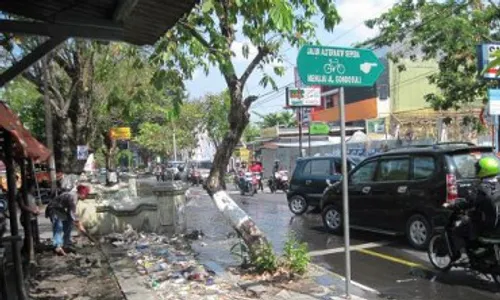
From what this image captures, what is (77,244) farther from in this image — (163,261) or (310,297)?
(310,297)

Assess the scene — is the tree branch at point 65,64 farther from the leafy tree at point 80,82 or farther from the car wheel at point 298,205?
the car wheel at point 298,205

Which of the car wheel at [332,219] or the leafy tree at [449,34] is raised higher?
the leafy tree at [449,34]

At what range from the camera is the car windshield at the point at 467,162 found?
9.44m

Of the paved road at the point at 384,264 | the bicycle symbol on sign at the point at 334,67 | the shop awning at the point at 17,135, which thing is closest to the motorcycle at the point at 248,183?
the paved road at the point at 384,264

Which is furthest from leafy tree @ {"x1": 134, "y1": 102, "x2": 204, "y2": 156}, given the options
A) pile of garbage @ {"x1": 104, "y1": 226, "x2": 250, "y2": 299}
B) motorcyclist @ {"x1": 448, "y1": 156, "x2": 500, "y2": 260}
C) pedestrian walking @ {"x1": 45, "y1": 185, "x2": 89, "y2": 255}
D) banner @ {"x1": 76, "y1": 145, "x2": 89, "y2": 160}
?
motorcyclist @ {"x1": 448, "y1": 156, "x2": 500, "y2": 260}

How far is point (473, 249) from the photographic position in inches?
282

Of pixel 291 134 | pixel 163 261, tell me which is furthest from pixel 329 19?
pixel 291 134

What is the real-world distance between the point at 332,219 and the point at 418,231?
2554 mm

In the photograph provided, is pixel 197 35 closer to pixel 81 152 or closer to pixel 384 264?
pixel 384 264

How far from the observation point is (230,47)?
825 centimetres

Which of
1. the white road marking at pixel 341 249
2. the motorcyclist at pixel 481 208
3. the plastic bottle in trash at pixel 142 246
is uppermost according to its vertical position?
the motorcyclist at pixel 481 208

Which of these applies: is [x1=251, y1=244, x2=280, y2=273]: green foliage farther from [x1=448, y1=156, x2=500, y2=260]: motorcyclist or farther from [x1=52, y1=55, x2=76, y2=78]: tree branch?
[x1=52, y1=55, x2=76, y2=78]: tree branch

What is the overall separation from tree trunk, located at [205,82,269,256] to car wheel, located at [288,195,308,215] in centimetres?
760

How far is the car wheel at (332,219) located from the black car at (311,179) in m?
3.08
